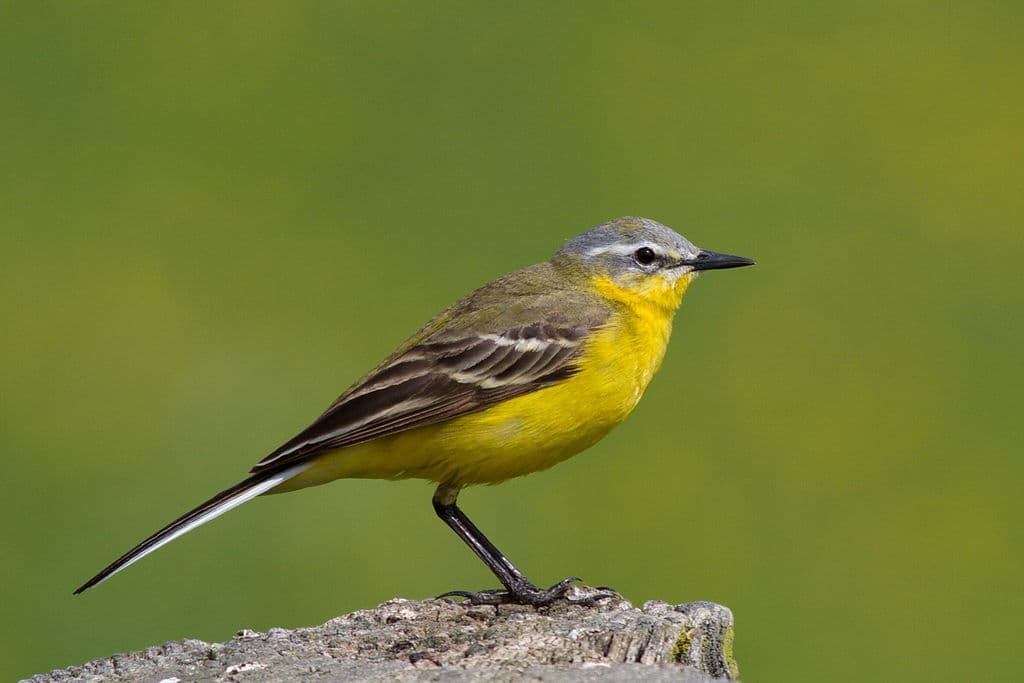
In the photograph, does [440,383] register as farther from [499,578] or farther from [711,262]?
[711,262]

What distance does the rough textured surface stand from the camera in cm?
589

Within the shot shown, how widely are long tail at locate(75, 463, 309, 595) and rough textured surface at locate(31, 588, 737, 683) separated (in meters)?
0.73

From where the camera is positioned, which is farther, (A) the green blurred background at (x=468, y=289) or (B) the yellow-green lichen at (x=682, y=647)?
(A) the green blurred background at (x=468, y=289)

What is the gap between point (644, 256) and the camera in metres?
9.09

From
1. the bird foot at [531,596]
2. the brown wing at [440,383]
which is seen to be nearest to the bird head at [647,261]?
the brown wing at [440,383]

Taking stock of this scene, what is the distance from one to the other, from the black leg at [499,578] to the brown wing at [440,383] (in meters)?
0.72

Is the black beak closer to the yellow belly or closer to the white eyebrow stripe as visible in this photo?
the white eyebrow stripe

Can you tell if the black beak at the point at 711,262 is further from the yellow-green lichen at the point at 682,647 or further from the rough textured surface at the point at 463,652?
the yellow-green lichen at the point at 682,647

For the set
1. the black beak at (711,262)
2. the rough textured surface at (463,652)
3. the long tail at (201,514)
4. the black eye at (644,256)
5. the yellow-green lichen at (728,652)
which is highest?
the black eye at (644,256)

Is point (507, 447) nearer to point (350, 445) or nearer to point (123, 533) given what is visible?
point (350, 445)

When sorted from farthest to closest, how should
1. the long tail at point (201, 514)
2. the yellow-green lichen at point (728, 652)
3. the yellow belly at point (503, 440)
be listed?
the yellow belly at point (503, 440) < the long tail at point (201, 514) < the yellow-green lichen at point (728, 652)

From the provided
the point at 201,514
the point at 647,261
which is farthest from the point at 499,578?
the point at 647,261

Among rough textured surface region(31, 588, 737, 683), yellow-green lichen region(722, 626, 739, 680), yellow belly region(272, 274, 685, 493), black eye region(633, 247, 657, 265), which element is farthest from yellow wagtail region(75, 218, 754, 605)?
yellow-green lichen region(722, 626, 739, 680)

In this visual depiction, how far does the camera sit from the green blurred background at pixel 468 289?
11.2m
